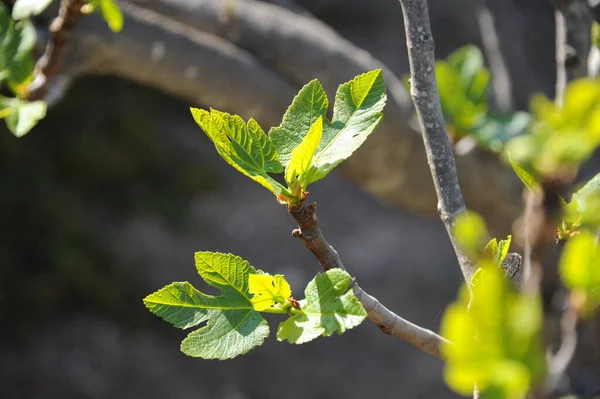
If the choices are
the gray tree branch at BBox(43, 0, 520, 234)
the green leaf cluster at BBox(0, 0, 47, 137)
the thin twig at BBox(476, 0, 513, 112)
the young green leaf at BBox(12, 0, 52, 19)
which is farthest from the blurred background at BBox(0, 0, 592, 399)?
the young green leaf at BBox(12, 0, 52, 19)

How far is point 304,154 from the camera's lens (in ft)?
1.99

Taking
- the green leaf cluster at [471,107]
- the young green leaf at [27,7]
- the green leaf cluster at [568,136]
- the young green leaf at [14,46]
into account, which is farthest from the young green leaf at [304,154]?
the green leaf cluster at [471,107]

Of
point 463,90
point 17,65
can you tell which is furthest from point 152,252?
point 17,65

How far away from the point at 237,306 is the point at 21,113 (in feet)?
1.77

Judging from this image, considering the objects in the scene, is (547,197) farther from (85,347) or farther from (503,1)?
Result: (85,347)

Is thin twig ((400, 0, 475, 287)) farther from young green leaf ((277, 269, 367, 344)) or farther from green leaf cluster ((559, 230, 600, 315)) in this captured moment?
green leaf cluster ((559, 230, 600, 315))

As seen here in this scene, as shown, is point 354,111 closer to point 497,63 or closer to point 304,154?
point 304,154

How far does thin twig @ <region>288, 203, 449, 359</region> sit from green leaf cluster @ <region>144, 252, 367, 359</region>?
34 mm

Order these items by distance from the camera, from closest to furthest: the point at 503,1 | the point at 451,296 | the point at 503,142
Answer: the point at 503,142, the point at 503,1, the point at 451,296

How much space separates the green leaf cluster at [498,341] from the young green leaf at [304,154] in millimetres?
274

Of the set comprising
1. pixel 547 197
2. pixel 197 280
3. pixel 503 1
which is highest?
pixel 547 197

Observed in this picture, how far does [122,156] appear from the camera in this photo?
12.0 ft

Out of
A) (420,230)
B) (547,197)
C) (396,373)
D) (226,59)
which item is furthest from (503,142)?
(420,230)

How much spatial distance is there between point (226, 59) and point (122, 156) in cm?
224
